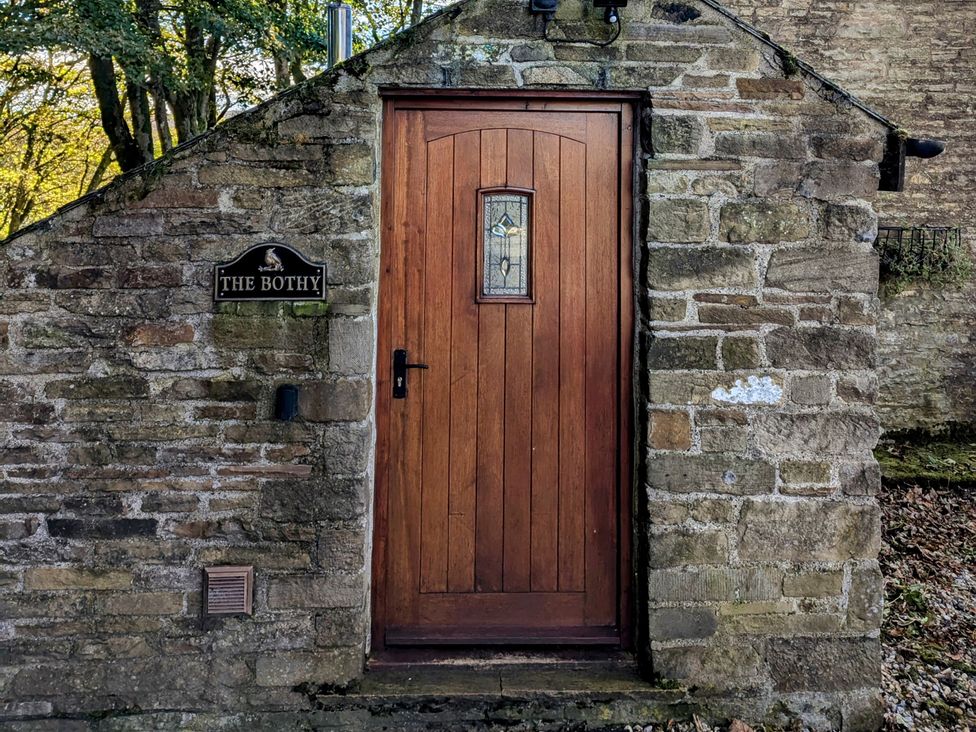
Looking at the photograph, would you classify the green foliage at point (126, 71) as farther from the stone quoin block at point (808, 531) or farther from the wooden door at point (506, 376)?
the stone quoin block at point (808, 531)

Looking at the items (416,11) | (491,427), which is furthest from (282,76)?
(491,427)

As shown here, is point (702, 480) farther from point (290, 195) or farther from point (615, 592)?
point (290, 195)

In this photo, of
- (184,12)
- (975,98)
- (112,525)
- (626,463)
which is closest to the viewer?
(112,525)

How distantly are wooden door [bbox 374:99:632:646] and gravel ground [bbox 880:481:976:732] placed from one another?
1.55m

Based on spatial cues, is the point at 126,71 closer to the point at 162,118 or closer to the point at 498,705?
the point at 162,118

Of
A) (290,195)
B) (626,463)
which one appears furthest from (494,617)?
(290,195)

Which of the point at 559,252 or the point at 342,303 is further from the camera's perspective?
the point at 559,252

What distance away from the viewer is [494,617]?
3.11m

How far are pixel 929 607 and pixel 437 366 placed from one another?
3537 mm

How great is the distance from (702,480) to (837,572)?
75 cm

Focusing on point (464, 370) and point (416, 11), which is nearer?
point (464, 370)

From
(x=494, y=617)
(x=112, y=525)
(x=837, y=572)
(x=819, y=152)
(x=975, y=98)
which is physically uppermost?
(x=975, y=98)

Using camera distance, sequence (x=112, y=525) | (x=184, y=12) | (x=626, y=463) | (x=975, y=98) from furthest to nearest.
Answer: (x=975, y=98)
(x=184, y=12)
(x=626, y=463)
(x=112, y=525)

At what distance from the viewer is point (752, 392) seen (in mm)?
2926
